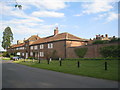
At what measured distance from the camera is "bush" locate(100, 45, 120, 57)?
75.2ft

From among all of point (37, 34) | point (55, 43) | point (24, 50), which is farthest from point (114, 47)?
point (24, 50)

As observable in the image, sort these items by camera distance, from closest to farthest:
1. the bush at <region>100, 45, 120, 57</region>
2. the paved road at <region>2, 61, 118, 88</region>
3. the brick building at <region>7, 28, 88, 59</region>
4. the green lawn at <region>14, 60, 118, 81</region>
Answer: the paved road at <region>2, 61, 118, 88</region>, the green lawn at <region>14, 60, 118, 81</region>, the bush at <region>100, 45, 120, 57</region>, the brick building at <region>7, 28, 88, 59</region>

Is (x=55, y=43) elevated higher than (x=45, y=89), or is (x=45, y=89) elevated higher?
(x=55, y=43)

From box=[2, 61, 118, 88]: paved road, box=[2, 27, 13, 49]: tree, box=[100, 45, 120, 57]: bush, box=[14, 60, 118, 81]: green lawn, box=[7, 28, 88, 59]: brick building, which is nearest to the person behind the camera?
box=[2, 61, 118, 88]: paved road

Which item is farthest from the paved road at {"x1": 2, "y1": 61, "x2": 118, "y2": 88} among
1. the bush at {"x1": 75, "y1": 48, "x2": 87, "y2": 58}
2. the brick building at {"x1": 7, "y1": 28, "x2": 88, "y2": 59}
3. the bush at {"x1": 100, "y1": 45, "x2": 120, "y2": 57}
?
the brick building at {"x1": 7, "y1": 28, "x2": 88, "y2": 59}

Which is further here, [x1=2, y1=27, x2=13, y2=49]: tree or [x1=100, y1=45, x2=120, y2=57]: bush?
[x1=2, y1=27, x2=13, y2=49]: tree

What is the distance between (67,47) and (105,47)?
12.7 m

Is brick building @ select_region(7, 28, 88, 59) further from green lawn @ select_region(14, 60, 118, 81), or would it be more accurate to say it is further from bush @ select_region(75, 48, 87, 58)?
green lawn @ select_region(14, 60, 118, 81)

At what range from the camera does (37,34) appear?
6044 cm

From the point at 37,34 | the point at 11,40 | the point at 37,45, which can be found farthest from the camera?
the point at 11,40

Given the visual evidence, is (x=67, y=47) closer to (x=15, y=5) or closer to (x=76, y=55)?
(x=76, y=55)

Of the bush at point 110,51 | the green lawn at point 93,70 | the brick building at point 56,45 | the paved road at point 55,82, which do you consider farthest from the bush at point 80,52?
the paved road at point 55,82

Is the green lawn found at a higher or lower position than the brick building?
lower

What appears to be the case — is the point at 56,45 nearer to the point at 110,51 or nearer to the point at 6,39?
the point at 110,51
